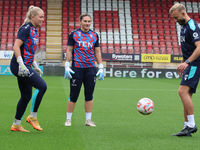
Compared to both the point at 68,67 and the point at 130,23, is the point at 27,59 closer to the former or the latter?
the point at 68,67

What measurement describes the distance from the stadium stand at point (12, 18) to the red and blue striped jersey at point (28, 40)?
808 inches

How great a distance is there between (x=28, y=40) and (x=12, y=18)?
25.6 metres

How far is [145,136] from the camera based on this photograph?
4.10m

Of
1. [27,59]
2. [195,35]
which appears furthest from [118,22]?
[27,59]

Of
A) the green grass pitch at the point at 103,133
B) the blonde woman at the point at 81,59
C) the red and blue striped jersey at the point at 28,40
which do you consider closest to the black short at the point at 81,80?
the blonde woman at the point at 81,59

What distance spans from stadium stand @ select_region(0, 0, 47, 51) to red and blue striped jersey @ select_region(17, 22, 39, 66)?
20.5 m

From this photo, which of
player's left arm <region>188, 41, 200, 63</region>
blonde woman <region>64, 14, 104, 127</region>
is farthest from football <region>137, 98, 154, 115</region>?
player's left arm <region>188, 41, 200, 63</region>

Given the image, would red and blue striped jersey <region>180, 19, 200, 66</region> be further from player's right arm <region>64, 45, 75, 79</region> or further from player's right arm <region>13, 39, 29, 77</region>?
player's right arm <region>13, 39, 29, 77</region>

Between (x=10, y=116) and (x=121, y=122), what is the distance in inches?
86.4

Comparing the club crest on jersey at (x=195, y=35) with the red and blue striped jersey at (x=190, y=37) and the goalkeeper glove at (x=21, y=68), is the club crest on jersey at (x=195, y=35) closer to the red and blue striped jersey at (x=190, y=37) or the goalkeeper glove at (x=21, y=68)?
the red and blue striped jersey at (x=190, y=37)

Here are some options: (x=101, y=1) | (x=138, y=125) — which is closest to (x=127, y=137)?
(x=138, y=125)

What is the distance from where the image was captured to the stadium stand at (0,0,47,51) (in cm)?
2559

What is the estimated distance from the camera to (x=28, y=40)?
4.03 metres

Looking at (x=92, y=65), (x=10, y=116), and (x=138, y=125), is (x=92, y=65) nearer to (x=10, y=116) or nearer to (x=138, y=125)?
(x=138, y=125)
